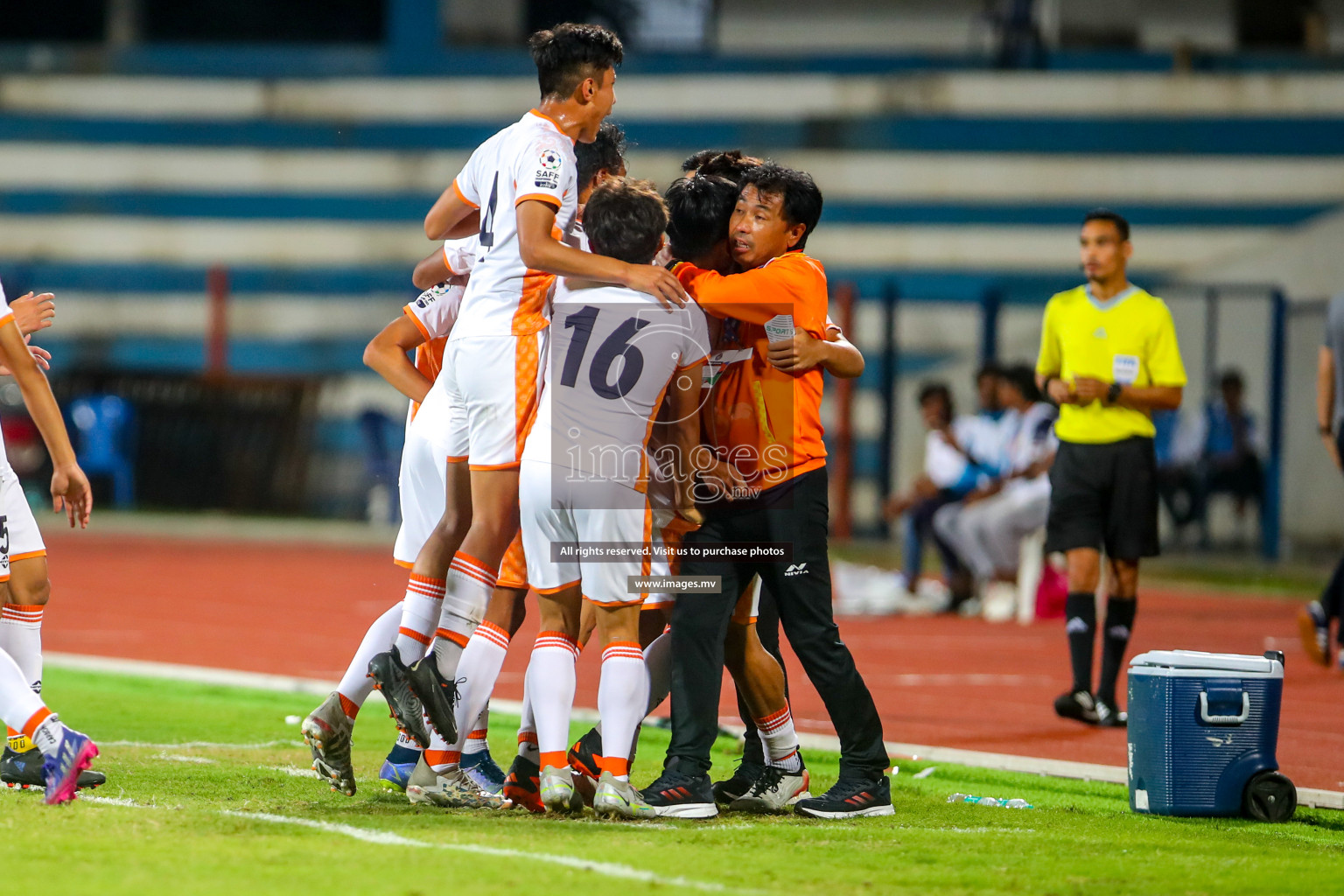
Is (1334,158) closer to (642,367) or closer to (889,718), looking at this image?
(889,718)

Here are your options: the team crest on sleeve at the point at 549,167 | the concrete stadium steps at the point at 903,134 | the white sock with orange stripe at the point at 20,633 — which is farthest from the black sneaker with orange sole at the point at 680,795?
the concrete stadium steps at the point at 903,134

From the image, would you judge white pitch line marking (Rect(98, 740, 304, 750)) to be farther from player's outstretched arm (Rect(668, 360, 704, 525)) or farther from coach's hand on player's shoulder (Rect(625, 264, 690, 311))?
coach's hand on player's shoulder (Rect(625, 264, 690, 311))

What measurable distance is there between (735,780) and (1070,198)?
57.0 ft

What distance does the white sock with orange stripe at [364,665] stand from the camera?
18.7 ft

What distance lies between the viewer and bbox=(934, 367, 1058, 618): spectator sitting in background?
1252 cm

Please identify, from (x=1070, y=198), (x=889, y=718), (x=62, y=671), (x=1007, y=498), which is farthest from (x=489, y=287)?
(x=1070, y=198)

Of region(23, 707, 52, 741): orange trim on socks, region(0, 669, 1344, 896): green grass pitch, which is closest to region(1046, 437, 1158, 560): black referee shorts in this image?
region(0, 669, 1344, 896): green grass pitch

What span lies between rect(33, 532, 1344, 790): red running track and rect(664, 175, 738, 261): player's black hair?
273 centimetres

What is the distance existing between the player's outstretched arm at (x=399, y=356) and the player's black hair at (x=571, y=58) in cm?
104

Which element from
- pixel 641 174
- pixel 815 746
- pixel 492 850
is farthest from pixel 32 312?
pixel 641 174

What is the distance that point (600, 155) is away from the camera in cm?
595

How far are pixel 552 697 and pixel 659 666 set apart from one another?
0.60 m

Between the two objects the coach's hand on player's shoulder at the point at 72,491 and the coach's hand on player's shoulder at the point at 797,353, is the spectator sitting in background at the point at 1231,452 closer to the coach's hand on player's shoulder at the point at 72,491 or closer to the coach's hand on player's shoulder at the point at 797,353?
the coach's hand on player's shoulder at the point at 797,353

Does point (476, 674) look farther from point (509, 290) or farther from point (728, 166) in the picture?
point (728, 166)
